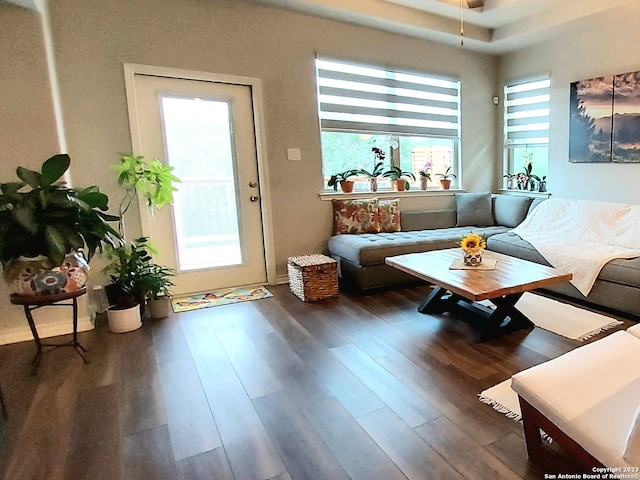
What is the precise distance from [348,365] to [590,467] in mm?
1248

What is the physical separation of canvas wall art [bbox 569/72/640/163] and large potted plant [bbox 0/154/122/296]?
4.77m

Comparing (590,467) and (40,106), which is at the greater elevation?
(40,106)

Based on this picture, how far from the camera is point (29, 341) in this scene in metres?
2.75

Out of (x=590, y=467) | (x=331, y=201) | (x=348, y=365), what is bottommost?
(x=348, y=365)

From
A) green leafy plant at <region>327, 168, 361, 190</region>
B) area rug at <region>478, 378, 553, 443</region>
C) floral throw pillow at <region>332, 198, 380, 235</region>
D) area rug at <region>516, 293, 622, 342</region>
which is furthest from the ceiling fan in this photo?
area rug at <region>478, 378, 553, 443</region>

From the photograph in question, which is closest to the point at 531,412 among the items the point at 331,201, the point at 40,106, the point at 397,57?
the point at 331,201

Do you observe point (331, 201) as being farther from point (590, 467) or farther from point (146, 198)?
point (590, 467)

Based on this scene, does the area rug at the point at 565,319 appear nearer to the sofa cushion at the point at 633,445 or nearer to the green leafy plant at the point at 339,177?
the sofa cushion at the point at 633,445

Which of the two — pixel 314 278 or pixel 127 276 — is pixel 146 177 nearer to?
pixel 127 276

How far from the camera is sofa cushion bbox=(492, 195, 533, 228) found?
4.40 metres

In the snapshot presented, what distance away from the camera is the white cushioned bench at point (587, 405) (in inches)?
44.7

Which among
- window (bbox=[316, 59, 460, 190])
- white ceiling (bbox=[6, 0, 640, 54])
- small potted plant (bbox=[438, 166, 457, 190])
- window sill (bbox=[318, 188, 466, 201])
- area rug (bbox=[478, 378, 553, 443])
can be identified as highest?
white ceiling (bbox=[6, 0, 640, 54])

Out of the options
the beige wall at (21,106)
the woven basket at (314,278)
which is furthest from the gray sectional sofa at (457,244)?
the beige wall at (21,106)

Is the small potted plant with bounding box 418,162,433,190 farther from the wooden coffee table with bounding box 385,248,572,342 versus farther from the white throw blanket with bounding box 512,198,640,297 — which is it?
the wooden coffee table with bounding box 385,248,572,342
